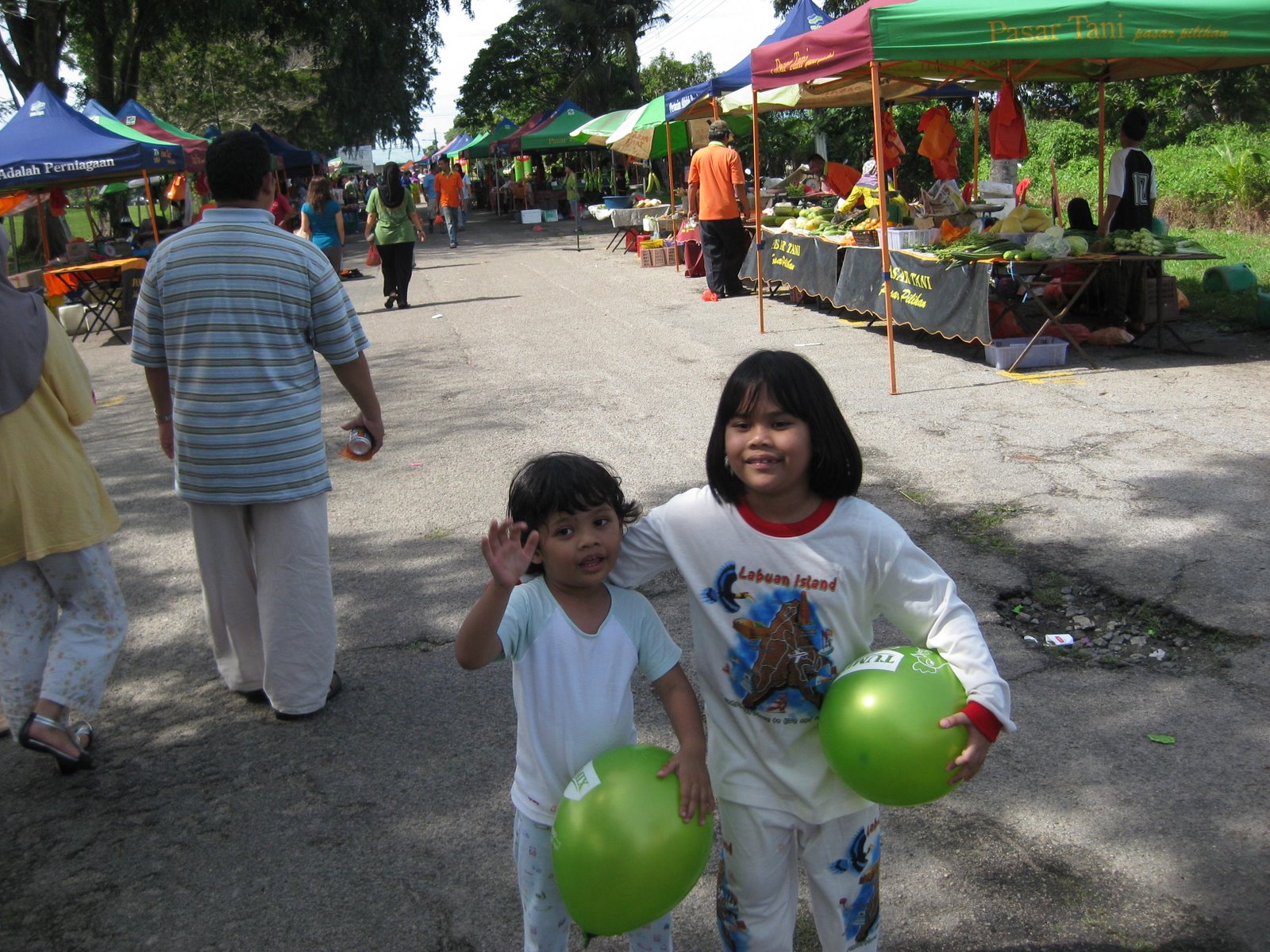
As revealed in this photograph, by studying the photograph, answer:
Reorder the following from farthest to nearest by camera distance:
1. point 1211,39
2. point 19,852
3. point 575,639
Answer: point 1211,39 → point 19,852 → point 575,639

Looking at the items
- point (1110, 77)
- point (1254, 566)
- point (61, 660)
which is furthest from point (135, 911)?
point (1110, 77)

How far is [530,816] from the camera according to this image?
2.12m

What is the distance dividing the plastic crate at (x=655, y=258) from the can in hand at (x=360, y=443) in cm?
1529

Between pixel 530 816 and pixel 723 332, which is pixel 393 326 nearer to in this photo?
pixel 723 332

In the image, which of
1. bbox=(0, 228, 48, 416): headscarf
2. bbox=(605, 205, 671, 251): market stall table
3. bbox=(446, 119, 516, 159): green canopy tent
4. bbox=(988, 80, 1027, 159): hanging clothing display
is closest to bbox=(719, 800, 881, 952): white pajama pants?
bbox=(0, 228, 48, 416): headscarf

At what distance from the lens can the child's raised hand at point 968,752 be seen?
6.39 ft

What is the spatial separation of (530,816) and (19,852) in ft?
6.49

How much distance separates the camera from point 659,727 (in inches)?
146

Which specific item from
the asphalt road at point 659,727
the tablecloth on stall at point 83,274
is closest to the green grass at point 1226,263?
the asphalt road at point 659,727

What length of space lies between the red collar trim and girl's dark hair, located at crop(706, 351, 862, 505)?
25 millimetres

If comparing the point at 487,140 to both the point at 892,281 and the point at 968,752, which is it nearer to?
the point at 892,281

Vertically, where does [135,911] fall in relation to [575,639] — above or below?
below

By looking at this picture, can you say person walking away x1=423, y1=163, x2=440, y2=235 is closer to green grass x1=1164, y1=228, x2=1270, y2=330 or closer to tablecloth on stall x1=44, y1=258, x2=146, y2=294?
tablecloth on stall x1=44, y1=258, x2=146, y2=294

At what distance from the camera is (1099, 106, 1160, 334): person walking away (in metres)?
9.58
